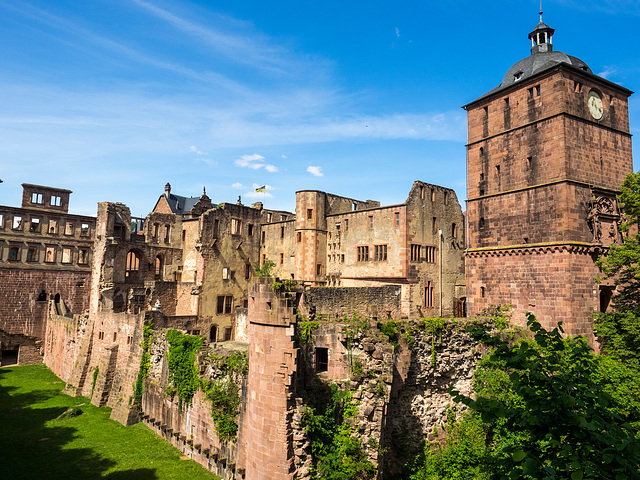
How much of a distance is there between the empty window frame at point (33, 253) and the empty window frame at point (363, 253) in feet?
107

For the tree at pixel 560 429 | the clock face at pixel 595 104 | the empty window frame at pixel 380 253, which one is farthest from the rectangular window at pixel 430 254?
the tree at pixel 560 429

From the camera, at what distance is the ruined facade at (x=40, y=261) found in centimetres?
4212

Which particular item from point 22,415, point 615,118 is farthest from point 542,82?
point 22,415

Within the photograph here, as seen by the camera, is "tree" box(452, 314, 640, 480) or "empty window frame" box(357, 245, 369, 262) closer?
"tree" box(452, 314, 640, 480)

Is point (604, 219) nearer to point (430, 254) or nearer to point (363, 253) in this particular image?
point (430, 254)

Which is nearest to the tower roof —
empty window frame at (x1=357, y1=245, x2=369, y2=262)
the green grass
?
empty window frame at (x1=357, y1=245, x2=369, y2=262)

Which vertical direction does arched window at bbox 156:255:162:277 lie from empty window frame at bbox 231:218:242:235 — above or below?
below

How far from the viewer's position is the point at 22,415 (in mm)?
25641

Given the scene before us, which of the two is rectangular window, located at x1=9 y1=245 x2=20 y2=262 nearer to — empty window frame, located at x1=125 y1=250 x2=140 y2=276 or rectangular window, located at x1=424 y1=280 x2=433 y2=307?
empty window frame, located at x1=125 y1=250 x2=140 y2=276

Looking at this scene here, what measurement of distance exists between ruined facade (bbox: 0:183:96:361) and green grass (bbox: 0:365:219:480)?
1554cm

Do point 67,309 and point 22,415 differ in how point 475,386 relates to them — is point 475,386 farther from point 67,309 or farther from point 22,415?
point 67,309

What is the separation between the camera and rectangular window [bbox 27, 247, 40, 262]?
144ft

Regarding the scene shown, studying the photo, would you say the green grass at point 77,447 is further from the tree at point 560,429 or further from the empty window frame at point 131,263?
the empty window frame at point 131,263

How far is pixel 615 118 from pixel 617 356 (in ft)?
53.5
